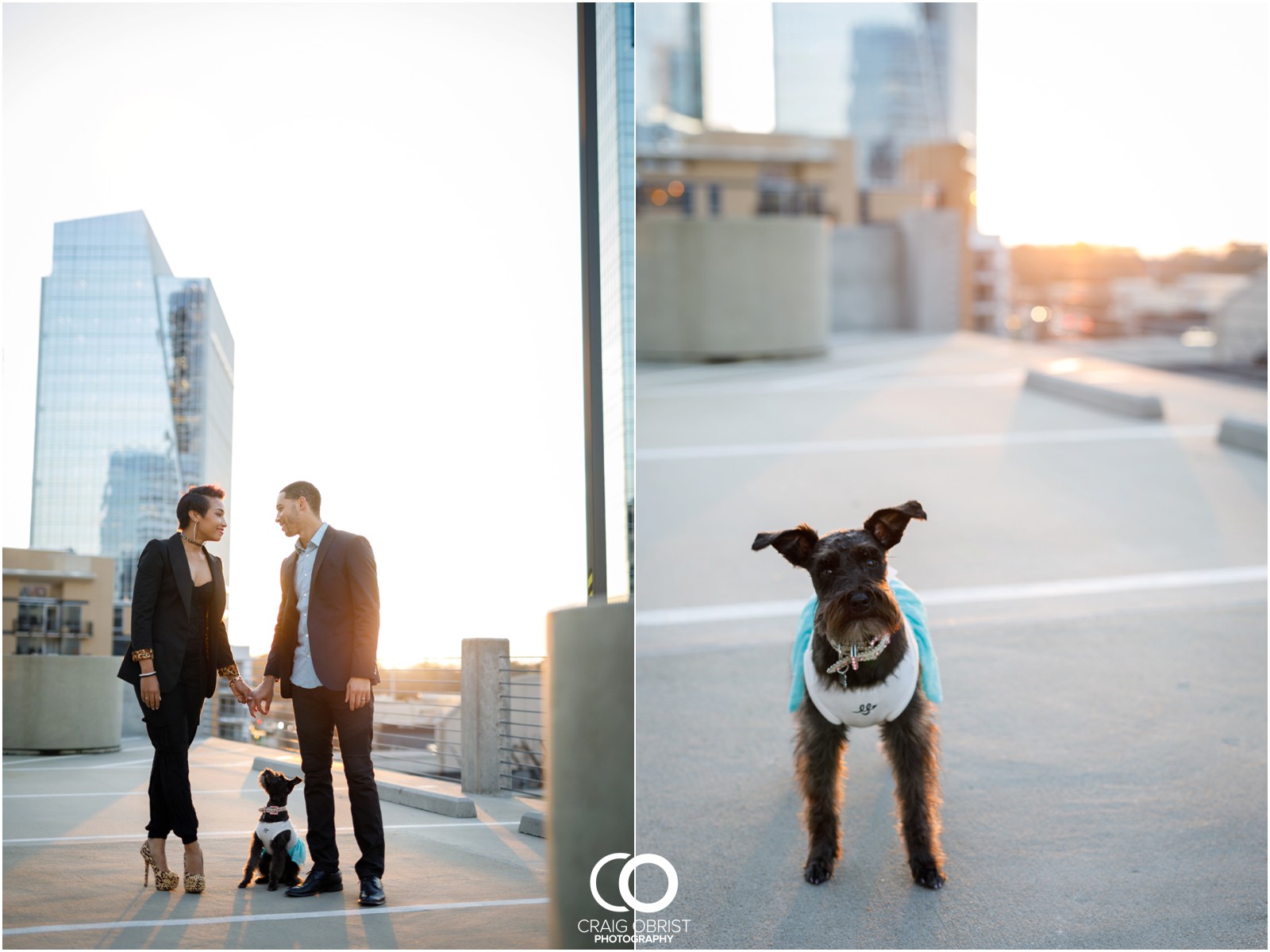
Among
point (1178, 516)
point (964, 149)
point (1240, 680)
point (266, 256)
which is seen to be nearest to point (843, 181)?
point (964, 149)

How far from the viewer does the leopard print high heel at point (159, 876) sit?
91.0 inches

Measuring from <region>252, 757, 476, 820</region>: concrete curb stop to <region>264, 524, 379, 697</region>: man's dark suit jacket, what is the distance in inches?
6.2

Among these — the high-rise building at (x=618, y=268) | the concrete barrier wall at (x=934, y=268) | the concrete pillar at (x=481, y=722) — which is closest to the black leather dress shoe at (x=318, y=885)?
the concrete pillar at (x=481, y=722)

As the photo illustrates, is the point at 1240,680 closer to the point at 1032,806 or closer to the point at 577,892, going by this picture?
the point at 1032,806

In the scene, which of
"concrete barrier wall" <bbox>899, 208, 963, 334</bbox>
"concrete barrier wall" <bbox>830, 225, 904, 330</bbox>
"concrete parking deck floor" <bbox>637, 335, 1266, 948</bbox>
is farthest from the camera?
"concrete barrier wall" <bbox>830, 225, 904, 330</bbox>

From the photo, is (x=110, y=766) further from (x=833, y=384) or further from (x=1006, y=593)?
(x=833, y=384)

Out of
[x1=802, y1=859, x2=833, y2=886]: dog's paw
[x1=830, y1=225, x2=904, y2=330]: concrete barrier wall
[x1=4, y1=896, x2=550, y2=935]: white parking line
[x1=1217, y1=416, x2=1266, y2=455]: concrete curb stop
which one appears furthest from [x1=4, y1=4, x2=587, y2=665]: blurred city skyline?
[x1=830, y1=225, x2=904, y2=330]: concrete barrier wall

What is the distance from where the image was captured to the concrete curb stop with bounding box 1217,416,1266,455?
8148mm

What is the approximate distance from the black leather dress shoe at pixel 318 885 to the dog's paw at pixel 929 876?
57.5 inches

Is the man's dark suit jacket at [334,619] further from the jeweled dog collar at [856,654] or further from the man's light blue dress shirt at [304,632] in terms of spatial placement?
the jeweled dog collar at [856,654]

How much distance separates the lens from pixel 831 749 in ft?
9.71

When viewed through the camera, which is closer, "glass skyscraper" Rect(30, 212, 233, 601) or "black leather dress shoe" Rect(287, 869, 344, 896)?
"black leather dress shoe" Rect(287, 869, 344, 896)

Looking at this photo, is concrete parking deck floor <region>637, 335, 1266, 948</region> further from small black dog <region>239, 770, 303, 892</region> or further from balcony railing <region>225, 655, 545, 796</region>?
small black dog <region>239, 770, 303, 892</region>

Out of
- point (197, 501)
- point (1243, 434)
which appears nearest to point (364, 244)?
point (197, 501)
